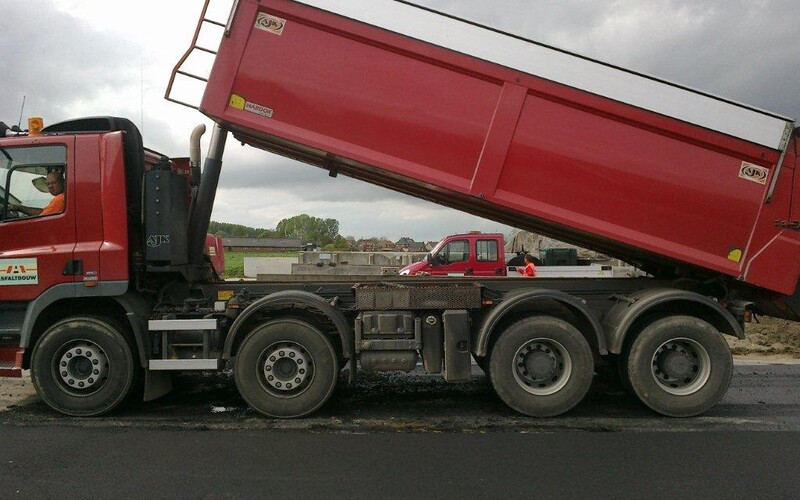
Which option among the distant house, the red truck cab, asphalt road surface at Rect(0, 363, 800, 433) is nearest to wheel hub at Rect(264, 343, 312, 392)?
asphalt road surface at Rect(0, 363, 800, 433)

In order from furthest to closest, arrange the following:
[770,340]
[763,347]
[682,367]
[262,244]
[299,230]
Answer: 1. [299,230]
2. [262,244]
3. [770,340]
4. [763,347]
5. [682,367]

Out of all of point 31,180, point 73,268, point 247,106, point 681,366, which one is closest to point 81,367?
point 73,268

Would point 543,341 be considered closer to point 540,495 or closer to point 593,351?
point 593,351

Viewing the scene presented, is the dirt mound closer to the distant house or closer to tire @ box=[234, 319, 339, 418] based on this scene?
tire @ box=[234, 319, 339, 418]

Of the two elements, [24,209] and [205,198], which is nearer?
[24,209]

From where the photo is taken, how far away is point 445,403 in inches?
235

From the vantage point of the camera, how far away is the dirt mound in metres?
9.14

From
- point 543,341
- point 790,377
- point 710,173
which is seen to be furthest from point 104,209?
Result: point 790,377

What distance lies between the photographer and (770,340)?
9.79 m

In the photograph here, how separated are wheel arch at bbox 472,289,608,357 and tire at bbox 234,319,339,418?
61.1 inches

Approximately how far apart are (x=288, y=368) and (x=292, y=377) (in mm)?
99

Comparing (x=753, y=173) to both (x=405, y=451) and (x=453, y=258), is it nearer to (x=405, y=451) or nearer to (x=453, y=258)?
(x=405, y=451)

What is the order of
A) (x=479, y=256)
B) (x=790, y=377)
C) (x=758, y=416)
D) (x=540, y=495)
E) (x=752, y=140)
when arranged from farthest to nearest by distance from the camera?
(x=479, y=256) < (x=790, y=377) < (x=758, y=416) < (x=752, y=140) < (x=540, y=495)

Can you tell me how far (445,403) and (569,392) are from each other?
1.37 metres
